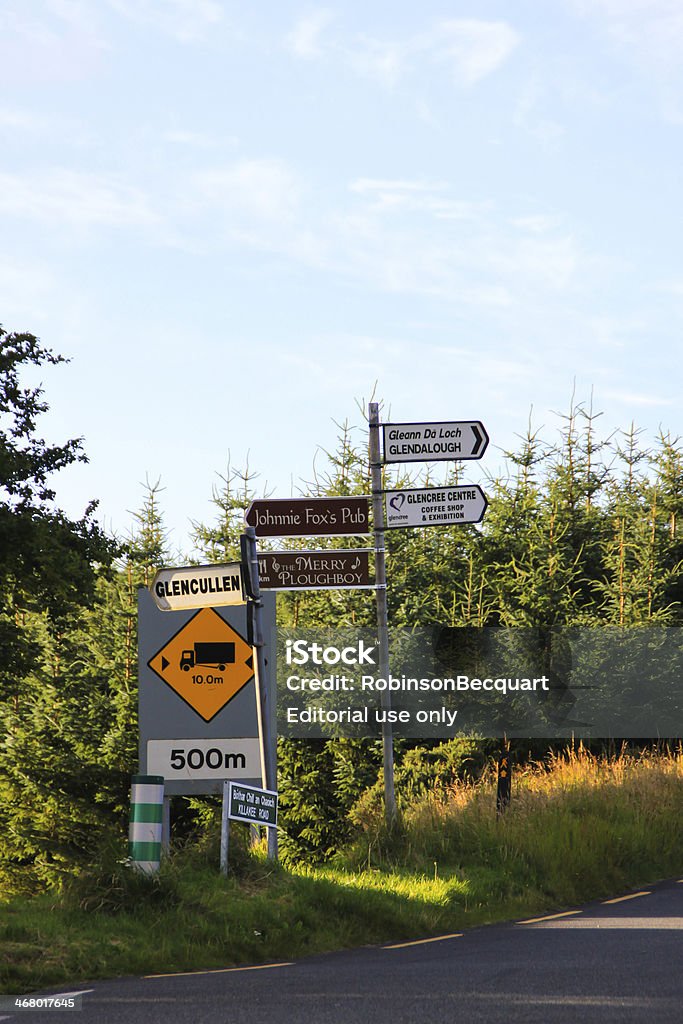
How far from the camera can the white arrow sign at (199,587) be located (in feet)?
41.3

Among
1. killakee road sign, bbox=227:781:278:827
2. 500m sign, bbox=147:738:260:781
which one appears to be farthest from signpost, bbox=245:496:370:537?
Answer: killakee road sign, bbox=227:781:278:827

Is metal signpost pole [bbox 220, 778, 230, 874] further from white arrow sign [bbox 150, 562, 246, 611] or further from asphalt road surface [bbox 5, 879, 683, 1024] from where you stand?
white arrow sign [bbox 150, 562, 246, 611]

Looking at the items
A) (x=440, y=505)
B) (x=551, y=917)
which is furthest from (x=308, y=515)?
(x=551, y=917)

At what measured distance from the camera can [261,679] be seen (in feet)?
41.3

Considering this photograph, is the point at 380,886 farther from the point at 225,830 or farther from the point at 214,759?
the point at 214,759

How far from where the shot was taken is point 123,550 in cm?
2614

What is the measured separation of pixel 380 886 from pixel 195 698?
299cm

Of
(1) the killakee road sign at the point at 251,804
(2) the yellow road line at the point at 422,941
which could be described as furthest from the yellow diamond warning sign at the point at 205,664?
(2) the yellow road line at the point at 422,941

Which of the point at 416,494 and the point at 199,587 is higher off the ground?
the point at 416,494

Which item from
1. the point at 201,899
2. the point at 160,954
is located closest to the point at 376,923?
the point at 201,899

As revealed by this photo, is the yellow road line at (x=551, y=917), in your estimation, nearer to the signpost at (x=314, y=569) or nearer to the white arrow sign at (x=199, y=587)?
the signpost at (x=314, y=569)

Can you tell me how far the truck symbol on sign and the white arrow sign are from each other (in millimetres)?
1441

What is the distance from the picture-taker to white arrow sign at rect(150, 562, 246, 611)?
12.6 metres

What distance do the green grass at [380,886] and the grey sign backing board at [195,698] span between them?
1617 mm
